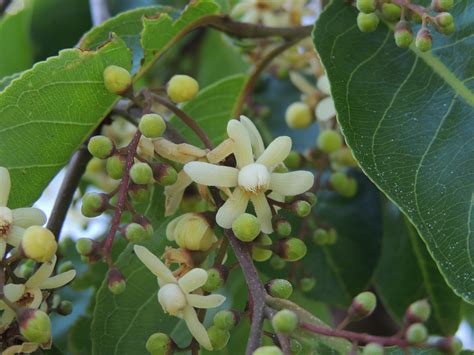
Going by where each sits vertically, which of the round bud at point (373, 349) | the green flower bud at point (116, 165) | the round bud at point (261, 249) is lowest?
the round bud at point (261, 249)

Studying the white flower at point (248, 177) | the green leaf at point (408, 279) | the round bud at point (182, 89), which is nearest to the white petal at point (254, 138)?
the white flower at point (248, 177)

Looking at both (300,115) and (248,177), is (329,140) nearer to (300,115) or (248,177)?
(300,115)

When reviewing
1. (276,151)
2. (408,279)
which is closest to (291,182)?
(276,151)

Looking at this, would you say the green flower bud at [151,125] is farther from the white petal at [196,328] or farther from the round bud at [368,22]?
the round bud at [368,22]

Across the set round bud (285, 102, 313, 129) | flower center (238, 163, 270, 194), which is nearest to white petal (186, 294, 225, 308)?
flower center (238, 163, 270, 194)

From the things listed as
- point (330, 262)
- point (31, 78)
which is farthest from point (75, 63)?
point (330, 262)

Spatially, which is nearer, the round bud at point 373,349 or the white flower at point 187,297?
the round bud at point 373,349

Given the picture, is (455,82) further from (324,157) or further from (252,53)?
(252,53)
